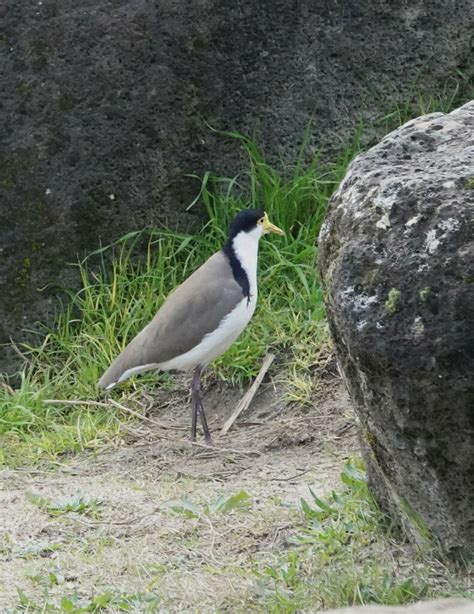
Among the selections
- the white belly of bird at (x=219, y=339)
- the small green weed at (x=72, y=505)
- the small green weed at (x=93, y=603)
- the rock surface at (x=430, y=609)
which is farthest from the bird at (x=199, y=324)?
the rock surface at (x=430, y=609)

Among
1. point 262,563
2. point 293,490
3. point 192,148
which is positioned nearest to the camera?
point 262,563

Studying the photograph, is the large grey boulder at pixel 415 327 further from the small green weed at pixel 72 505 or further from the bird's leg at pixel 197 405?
the bird's leg at pixel 197 405

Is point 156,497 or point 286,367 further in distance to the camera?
point 286,367

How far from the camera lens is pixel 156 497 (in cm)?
504

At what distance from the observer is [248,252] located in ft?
20.3

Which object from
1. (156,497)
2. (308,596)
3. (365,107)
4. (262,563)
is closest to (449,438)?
(308,596)

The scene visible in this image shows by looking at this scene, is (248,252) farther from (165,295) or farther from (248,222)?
(165,295)

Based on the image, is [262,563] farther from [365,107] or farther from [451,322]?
[365,107]

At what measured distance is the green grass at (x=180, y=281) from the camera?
20.8 feet

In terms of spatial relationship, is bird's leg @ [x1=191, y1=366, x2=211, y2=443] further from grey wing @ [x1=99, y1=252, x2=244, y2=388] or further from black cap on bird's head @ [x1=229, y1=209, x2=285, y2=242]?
black cap on bird's head @ [x1=229, y1=209, x2=285, y2=242]

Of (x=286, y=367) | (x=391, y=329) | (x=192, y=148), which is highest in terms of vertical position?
(x=391, y=329)

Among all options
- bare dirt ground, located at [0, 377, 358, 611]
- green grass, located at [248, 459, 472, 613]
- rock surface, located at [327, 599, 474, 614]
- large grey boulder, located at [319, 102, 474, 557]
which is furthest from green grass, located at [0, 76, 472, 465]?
rock surface, located at [327, 599, 474, 614]

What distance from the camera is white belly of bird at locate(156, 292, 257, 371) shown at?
236 inches

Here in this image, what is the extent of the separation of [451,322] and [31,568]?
A: 1794 millimetres
